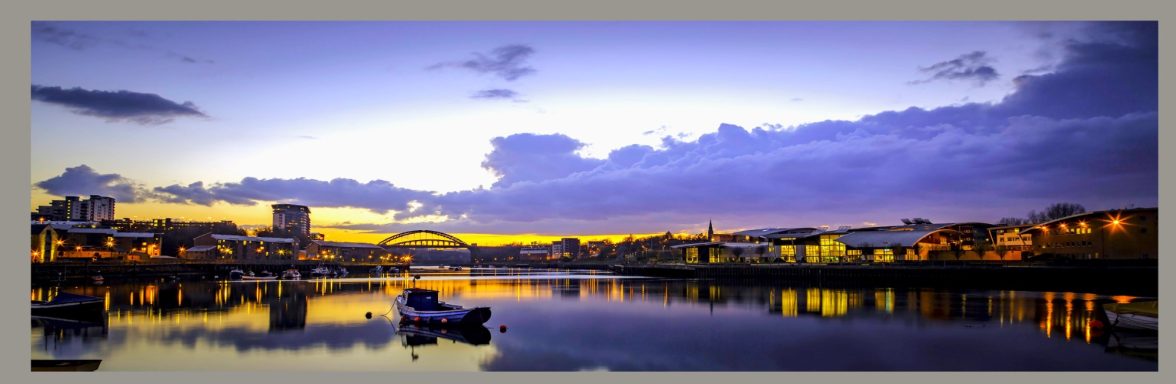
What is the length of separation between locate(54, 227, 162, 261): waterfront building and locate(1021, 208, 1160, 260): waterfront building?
97515 millimetres

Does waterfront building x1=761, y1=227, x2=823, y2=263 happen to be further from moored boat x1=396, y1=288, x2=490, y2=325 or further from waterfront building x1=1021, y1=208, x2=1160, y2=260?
moored boat x1=396, y1=288, x2=490, y2=325

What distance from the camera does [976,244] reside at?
83.3m

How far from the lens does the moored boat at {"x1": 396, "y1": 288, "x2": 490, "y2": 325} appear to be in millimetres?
32750

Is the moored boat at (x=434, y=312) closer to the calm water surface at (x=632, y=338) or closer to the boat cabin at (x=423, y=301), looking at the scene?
the boat cabin at (x=423, y=301)

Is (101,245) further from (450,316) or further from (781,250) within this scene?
(450,316)

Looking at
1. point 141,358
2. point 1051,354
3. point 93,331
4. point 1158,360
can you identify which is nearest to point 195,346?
point 141,358

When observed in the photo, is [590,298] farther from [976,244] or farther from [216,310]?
[976,244]

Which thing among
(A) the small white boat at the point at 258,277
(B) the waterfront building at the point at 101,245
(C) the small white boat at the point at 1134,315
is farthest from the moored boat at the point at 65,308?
(B) the waterfront building at the point at 101,245

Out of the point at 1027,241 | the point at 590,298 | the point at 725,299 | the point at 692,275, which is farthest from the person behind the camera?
the point at 692,275

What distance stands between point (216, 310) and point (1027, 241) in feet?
230

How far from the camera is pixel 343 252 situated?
18250 cm

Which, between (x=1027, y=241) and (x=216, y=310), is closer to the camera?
(x=216, y=310)

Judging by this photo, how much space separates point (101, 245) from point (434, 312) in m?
82.3

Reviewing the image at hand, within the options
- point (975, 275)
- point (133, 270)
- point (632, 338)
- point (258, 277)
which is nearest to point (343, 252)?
point (258, 277)
